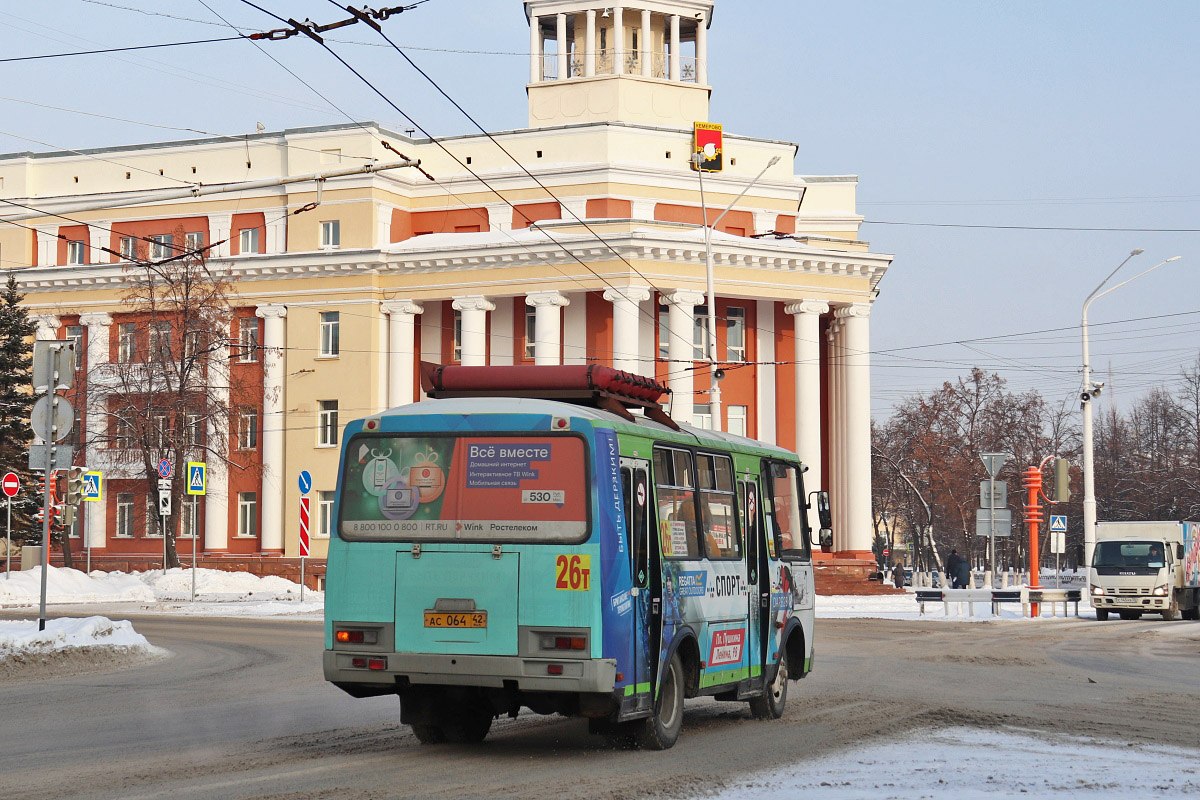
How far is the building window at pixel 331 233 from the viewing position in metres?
57.4

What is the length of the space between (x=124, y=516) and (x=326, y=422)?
358 inches

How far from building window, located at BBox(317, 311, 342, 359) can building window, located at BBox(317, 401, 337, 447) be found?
6.13 feet

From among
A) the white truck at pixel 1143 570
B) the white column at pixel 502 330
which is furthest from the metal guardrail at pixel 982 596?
the white column at pixel 502 330

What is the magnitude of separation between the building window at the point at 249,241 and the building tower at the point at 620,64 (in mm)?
11821

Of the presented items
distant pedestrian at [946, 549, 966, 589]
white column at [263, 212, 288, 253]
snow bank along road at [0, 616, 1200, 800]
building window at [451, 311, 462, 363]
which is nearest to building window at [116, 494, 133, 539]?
white column at [263, 212, 288, 253]

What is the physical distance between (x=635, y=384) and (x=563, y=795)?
166 inches

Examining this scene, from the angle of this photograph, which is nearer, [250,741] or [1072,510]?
[250,741]

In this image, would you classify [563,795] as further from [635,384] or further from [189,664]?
[189,664]

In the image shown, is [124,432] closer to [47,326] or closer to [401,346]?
[47,326]

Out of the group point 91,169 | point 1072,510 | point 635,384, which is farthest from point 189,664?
point 1072,510

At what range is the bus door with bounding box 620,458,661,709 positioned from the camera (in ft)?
36.8

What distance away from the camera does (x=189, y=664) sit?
2147 cm

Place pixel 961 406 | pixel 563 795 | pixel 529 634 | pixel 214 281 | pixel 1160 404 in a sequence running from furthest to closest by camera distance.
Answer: pixel 1160 404
pixel 961 406
pixel 214 281
pixel 529 634
pixel 563 795

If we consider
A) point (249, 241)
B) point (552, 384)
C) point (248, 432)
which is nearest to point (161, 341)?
point (248, 432)
